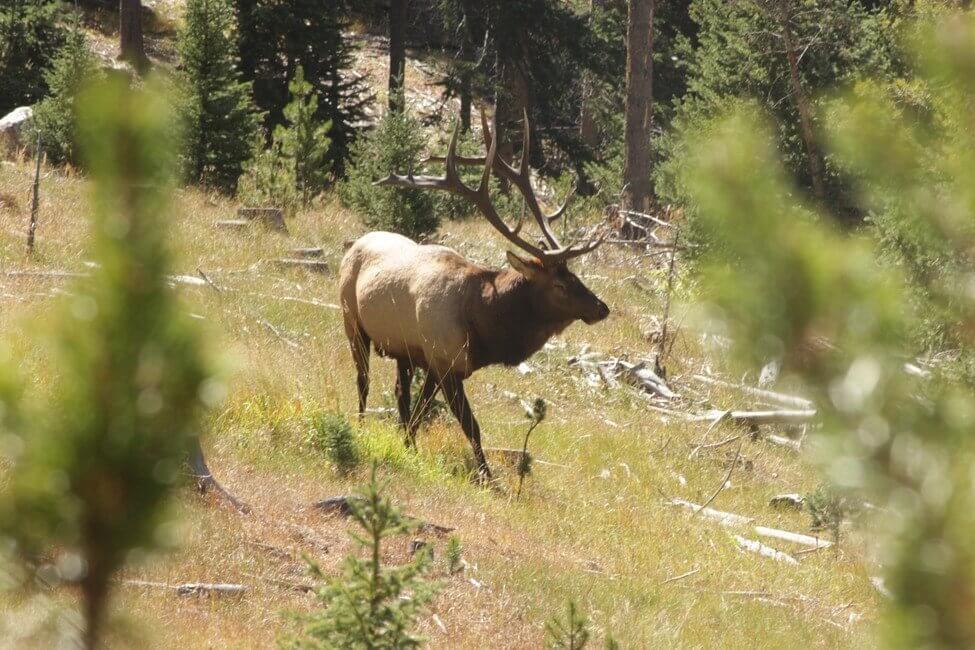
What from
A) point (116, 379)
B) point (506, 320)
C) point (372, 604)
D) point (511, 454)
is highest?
point (116, 379)

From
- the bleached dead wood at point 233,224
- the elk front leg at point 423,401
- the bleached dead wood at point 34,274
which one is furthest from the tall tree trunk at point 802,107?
the bleached dead wood at point 34,274

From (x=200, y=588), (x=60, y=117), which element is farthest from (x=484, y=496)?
(x=60, y=117)

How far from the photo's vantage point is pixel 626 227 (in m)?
20.7

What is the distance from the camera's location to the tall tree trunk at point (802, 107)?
18.4 metres

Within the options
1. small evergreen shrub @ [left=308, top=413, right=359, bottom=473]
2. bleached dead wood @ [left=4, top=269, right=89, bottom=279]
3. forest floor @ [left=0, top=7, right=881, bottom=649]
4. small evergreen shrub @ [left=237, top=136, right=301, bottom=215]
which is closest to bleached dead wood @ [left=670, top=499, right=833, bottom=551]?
forest floor @ [left=0, top=7, right=881, bottom=649]

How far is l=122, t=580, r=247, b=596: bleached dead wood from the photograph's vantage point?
453 cm

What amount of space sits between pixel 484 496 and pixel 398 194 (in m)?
10.5

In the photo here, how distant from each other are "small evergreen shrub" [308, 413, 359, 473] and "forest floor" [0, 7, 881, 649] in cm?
9

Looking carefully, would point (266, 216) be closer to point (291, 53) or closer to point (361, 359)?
point (361, 359)

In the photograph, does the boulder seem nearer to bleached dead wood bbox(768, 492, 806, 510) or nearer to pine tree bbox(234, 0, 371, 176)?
pine tree bbox(234, 0, 371, 176)

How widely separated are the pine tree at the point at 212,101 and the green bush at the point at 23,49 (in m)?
4.94

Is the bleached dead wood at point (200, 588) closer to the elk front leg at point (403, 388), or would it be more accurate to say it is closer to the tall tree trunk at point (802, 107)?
the elk front leg at point (403, 388)

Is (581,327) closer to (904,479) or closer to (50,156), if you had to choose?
(50,156)

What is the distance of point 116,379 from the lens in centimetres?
126
